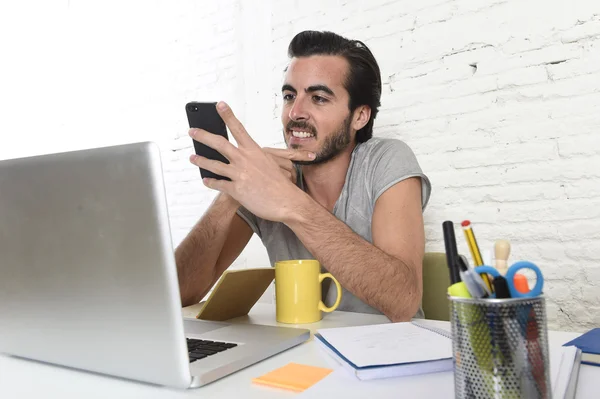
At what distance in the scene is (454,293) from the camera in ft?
1.54

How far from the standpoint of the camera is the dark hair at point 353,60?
5.57ft

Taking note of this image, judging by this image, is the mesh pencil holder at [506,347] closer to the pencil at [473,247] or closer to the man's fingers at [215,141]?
the pencil at [473,247]

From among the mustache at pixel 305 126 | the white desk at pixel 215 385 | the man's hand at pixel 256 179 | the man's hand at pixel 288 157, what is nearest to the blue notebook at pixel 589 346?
the white desk at pixel 215 385

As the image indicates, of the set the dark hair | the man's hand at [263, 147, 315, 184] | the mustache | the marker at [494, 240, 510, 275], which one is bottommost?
the marker at [494, 240, 510, 275]

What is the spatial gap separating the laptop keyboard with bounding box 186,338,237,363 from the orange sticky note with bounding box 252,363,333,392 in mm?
100

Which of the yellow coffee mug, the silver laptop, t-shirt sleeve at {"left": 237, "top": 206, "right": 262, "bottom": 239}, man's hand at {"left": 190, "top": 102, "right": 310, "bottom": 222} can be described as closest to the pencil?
the silver laptop

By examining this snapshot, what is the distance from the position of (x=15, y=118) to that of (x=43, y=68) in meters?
0.41

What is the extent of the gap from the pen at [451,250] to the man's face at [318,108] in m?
1.15

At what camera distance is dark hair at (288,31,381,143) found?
1697 millimetres

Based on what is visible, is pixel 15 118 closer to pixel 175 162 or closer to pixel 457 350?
pixel 175 162

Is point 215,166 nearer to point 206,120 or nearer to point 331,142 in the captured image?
point 206,120

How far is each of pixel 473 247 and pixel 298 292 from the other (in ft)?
1.75

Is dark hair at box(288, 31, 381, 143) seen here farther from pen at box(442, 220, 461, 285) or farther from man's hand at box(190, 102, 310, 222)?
pen at box(442, 220, 461, 285)

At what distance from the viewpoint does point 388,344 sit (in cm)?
71
